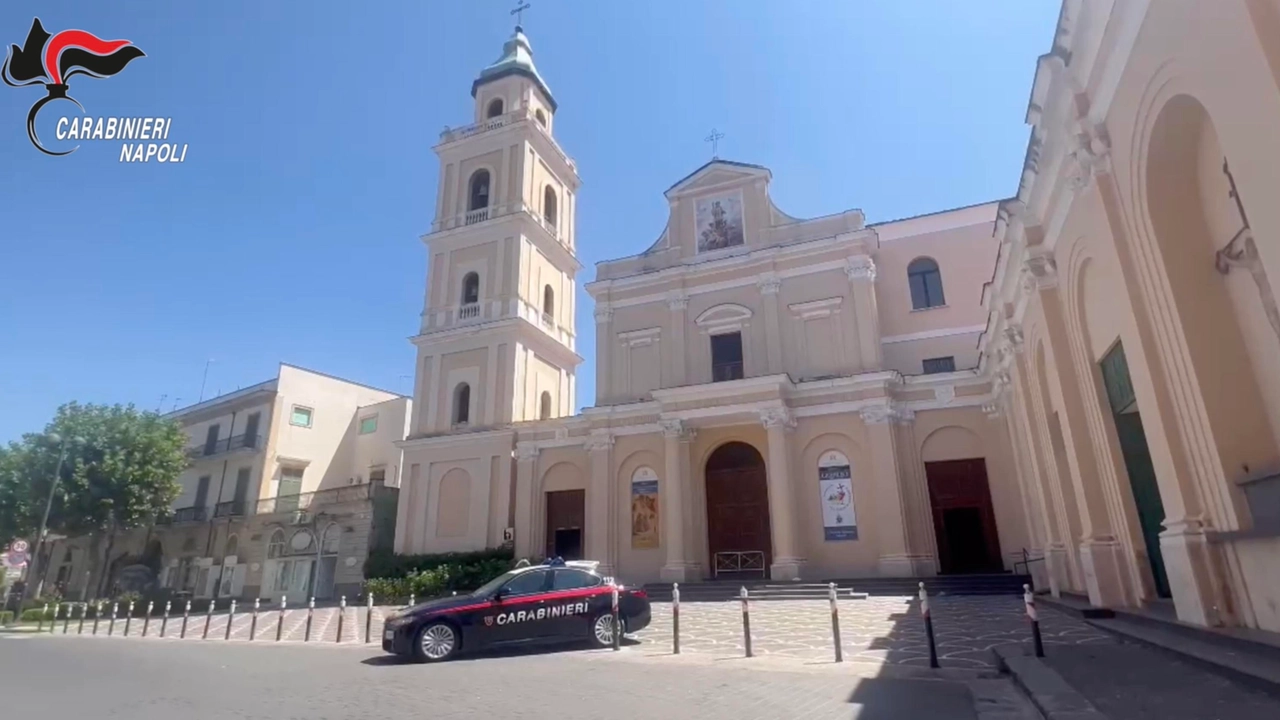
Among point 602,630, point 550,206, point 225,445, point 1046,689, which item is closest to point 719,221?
point 550,206

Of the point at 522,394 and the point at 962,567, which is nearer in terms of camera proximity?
the point at 962,567

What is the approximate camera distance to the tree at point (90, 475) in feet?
85.4

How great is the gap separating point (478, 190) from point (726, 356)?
555 inches

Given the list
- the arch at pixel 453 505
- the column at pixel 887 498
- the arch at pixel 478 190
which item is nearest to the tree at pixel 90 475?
the arch at pixel 453 505

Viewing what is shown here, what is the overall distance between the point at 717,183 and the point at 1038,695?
2265 centimetres

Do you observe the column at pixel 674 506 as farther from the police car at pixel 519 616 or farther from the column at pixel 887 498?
the police car at pixel 519 616

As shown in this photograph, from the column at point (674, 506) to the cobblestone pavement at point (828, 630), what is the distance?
362 cm

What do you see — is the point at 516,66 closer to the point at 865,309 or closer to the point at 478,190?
the point at 478,190

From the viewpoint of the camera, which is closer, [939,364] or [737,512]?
[737,512]

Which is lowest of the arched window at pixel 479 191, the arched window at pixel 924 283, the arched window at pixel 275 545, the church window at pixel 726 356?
the arched window at pixel 275 545

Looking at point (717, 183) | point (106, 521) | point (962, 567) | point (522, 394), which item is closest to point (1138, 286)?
point (962, 567)

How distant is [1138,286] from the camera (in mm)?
7145

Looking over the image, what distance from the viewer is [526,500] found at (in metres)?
24.2

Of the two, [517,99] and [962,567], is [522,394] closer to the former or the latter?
[517,99]
